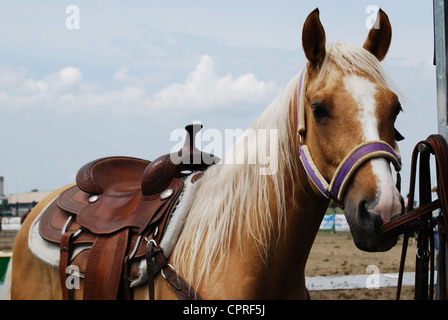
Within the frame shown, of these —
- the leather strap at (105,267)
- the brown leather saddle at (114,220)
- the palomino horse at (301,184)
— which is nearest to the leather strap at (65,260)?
the brown leather saddle at (114,220)

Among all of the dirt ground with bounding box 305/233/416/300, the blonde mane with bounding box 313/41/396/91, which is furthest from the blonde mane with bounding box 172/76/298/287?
the dirt ground with bounding box 305/233/416/300

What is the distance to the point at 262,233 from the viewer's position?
2.30 metres

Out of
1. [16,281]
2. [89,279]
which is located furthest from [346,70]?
[16,281]

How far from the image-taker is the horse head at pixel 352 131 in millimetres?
1815

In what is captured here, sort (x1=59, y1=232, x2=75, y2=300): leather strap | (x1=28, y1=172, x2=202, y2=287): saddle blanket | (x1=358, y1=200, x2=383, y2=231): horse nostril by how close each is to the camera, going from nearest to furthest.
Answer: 1. (x1=358, y1=200, x2=383, y2=231): horse nostril
2. (x1=28, y1=172, x2=202, y2=287): saddle blanket
3. (x1=59, y1=232, x2=75, y2=300): leather strap

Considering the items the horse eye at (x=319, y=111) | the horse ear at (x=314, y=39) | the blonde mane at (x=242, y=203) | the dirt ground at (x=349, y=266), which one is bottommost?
the dirt ground at (x=349, y=266)

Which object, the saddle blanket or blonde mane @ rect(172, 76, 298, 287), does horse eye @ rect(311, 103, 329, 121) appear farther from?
the saddle blanket

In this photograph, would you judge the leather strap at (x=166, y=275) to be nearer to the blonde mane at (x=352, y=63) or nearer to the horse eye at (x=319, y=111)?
the horse eye at (x=319, y=111)

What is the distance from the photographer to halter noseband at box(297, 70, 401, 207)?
1.84 meters

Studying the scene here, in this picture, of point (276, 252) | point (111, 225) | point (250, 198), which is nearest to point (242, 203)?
point (250, 198)

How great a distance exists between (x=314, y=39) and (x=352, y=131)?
584 mm

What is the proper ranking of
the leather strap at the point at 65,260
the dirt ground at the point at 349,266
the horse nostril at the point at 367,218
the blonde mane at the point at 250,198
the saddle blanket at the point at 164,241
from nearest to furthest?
the horse nostril at the point at 367,218 < the blonde mane at the point at 250,198 < the saddle blanket at the point at 164,241 < the leather strap at the point at 65,260 < the dirt ground at the point at 349,266
